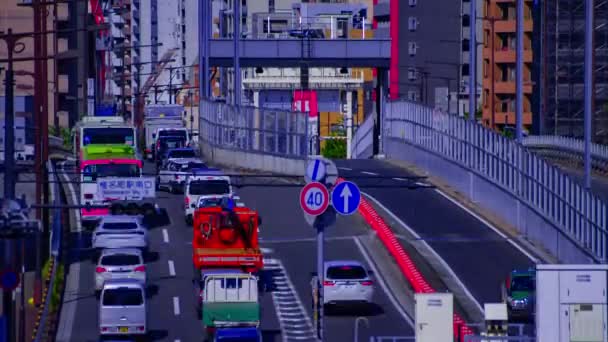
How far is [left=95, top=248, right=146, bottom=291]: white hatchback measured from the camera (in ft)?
104

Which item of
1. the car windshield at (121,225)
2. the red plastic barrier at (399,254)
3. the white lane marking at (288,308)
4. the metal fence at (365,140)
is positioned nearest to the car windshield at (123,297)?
the white lane marking at (288,308)

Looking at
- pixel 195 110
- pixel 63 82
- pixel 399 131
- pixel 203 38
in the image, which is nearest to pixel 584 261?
pixel 399 131

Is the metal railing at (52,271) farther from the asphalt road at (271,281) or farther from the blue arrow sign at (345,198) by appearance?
the blue arrow sign at (345,198)

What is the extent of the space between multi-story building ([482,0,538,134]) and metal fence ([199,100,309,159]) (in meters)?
25.5

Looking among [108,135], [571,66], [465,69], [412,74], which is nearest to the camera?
[108,135]

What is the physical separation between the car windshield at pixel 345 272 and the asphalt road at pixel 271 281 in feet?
2.84

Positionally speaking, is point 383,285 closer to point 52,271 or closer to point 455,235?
point 455,235

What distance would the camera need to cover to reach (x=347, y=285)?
1152 inches

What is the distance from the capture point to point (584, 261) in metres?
29.8

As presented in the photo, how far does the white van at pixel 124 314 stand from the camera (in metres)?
27.7

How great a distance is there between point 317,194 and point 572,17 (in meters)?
45.4

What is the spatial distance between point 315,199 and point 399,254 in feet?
49.0

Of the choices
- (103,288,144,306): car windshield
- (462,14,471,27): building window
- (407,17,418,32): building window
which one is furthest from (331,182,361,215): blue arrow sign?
(462,14,471,27): building window

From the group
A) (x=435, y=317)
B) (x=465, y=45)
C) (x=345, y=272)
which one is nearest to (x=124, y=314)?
(x=345, y=272)
